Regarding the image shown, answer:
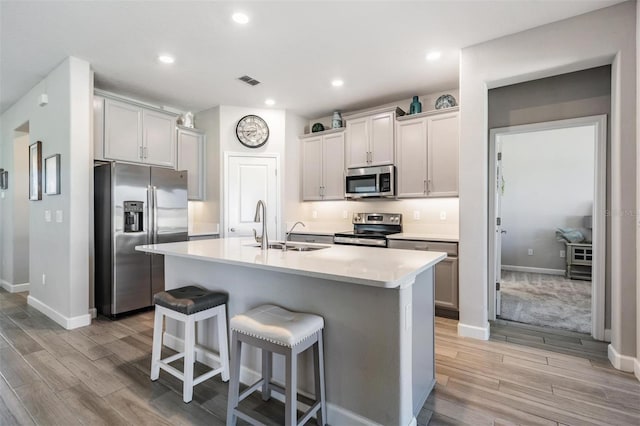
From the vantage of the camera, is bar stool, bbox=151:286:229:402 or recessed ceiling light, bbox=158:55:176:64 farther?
recessed ceiling light, bbox=158:55:176:64

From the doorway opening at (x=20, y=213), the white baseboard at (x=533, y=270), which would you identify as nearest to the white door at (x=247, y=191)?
the doorway opening at (x=20, y=213)

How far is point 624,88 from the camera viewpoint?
7.67 feet

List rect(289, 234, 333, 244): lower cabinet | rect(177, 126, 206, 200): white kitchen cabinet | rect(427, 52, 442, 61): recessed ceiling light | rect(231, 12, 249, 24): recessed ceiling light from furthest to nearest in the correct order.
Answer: rect(177, 126, 206, 200): white kitchen cabinet < rect(289, 234, 333, 244): lower cabinet < rect(427, 52, 442, 61): recessed ceiling light < rect(231, 12, 249, 24): recessed ceiling light

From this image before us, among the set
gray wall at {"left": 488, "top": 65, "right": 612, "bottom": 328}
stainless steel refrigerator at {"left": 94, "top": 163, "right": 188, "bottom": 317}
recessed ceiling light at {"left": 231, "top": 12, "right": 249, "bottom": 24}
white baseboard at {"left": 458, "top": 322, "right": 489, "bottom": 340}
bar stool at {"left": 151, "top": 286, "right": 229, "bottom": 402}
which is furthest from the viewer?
stainless steel refrigerator at {"left": 94, "top": 163, "right": 188, "bottom": 317}

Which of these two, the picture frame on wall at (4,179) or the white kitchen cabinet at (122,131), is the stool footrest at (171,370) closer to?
the white kitchen cabinet at (122,131)

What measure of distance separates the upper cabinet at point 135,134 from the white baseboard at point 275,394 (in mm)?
2321

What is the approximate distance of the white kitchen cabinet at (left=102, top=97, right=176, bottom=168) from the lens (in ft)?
12.0

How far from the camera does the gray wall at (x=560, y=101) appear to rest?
2.78m

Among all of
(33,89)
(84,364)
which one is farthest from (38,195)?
(84,364)

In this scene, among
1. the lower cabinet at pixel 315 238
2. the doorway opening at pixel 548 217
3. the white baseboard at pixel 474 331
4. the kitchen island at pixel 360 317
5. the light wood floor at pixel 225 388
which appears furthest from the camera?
the doorway opening at pixel 548 217

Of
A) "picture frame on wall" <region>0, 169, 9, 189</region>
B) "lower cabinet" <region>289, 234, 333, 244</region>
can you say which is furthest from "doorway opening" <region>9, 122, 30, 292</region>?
"lower cabinet" <region>289, 234, 333, 244</region>

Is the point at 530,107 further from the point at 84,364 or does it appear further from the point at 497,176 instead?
the point at 84,364

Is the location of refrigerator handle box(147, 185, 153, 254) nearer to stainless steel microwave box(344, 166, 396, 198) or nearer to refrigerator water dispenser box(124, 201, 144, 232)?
refrigerator water dispenser box(124, 201, 144, 232)

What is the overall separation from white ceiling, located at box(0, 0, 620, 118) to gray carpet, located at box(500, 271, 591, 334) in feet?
9.25
